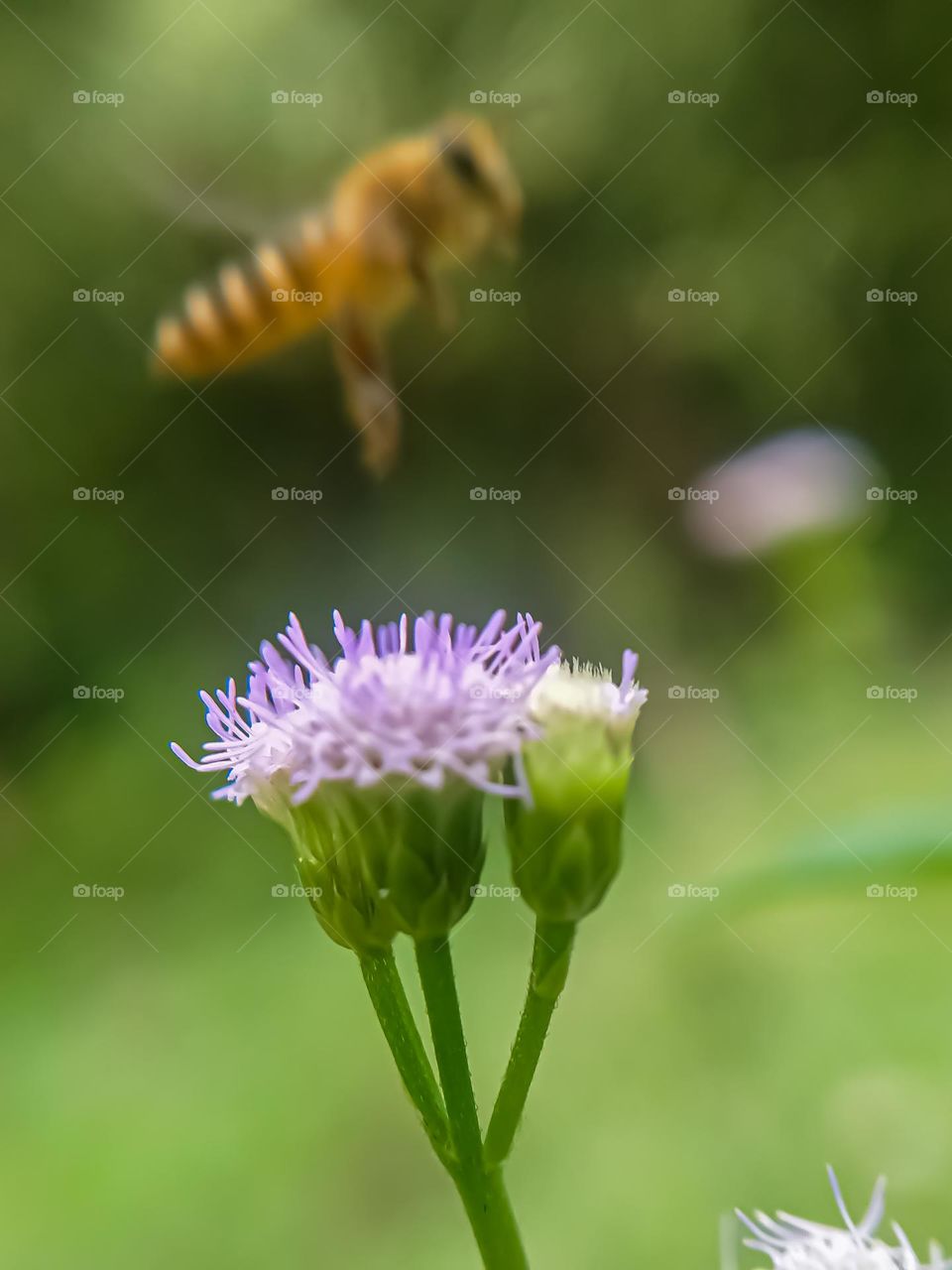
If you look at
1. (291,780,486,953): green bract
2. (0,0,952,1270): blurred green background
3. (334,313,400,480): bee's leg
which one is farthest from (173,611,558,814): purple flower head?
(0,0,952,1270): blurred green background

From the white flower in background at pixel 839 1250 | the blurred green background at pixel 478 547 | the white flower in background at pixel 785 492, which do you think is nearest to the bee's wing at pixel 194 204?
the white flower in background at pixel 839 1250

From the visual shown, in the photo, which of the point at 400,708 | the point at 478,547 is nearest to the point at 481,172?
the point at 400,708

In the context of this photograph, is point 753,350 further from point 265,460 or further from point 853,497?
point 265,460

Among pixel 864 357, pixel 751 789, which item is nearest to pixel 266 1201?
pixel 751 789

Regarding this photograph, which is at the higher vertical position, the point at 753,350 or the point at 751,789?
the point at 753,350

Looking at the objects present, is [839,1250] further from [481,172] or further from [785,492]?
[785,492]

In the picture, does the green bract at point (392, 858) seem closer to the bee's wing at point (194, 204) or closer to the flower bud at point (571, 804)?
the flower bud at point (571, 804)

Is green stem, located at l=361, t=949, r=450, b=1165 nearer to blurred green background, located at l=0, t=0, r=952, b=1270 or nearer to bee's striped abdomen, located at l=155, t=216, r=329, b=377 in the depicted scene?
bee's striped abdomen, located at l=155, t=216, r=329, b=377
